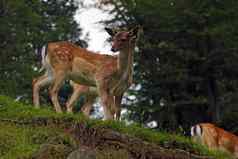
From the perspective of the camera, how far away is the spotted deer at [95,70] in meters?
14.1

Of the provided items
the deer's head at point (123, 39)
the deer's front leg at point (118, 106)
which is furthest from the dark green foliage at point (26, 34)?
the deer's front leg at point (118, 106)

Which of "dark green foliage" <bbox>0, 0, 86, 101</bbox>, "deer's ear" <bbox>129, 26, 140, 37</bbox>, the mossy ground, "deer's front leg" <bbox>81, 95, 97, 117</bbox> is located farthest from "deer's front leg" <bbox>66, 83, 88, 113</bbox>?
"dark green foliage" <bbox>0, 0, 86, 101</bbox>

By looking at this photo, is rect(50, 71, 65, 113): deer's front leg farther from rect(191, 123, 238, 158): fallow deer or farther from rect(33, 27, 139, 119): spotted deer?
rect(191, 123, 238, 158): fallow deer

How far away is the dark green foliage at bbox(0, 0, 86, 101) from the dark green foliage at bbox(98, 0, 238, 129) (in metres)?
4.94

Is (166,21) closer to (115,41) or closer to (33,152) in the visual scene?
(115,41)

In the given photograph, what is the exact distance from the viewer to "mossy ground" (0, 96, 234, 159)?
35.7ft

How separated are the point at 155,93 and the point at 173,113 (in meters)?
1.22

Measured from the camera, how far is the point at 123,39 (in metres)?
14.4

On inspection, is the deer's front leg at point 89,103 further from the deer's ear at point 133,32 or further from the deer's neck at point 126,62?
the deer's ear at point 133,32

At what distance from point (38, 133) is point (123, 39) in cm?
356

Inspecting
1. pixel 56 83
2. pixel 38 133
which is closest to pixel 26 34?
pixel 56 83

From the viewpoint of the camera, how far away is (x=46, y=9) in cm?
4125

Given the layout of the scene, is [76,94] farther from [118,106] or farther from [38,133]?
[38,133]

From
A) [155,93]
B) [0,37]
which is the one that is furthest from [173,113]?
[0,37]
